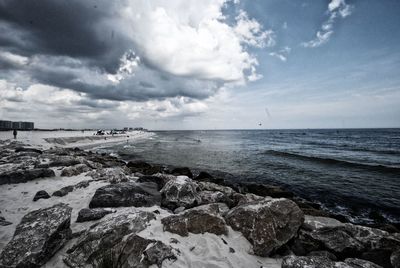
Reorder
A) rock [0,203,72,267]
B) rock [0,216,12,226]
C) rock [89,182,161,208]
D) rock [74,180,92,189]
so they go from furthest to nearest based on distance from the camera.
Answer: rock [74,180,92,189] < rock [89,182,161,208] < rock [0,216,12,226] < rock [0,203,72,267]

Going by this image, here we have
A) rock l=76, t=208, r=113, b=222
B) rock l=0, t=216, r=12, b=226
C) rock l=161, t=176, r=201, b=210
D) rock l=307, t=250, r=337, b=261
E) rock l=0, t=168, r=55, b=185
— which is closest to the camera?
rock l=307, t=250, r=337, b=261

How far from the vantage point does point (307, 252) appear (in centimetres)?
526

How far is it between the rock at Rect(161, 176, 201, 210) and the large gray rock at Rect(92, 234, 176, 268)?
276 cm

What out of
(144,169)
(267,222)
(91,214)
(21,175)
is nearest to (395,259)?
(267,222)

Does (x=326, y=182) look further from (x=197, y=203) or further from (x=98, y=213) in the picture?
(x=98, y=213)

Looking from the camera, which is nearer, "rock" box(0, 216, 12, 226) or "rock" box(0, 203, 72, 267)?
"rock" box(0, 203, 72, 267)

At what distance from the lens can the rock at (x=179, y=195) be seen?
714 centimetres

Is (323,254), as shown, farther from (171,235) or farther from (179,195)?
(179,195)

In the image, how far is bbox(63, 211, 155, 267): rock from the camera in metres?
4.02

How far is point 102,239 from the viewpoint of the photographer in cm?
432

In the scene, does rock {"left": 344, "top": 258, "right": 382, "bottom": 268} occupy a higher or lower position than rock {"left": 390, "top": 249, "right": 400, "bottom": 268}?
higher

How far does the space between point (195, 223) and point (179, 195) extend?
2.17 m

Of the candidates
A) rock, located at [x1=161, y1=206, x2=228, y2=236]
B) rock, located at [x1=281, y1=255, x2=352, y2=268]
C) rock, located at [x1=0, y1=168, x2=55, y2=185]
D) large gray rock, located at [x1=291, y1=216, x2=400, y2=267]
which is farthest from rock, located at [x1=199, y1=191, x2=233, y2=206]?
rock, located at [x1=0, y1=168, x2=55, y2=185]

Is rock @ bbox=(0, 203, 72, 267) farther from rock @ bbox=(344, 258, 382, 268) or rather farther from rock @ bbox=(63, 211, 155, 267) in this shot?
rock @ bbox=(344, 258, 382, 268)
